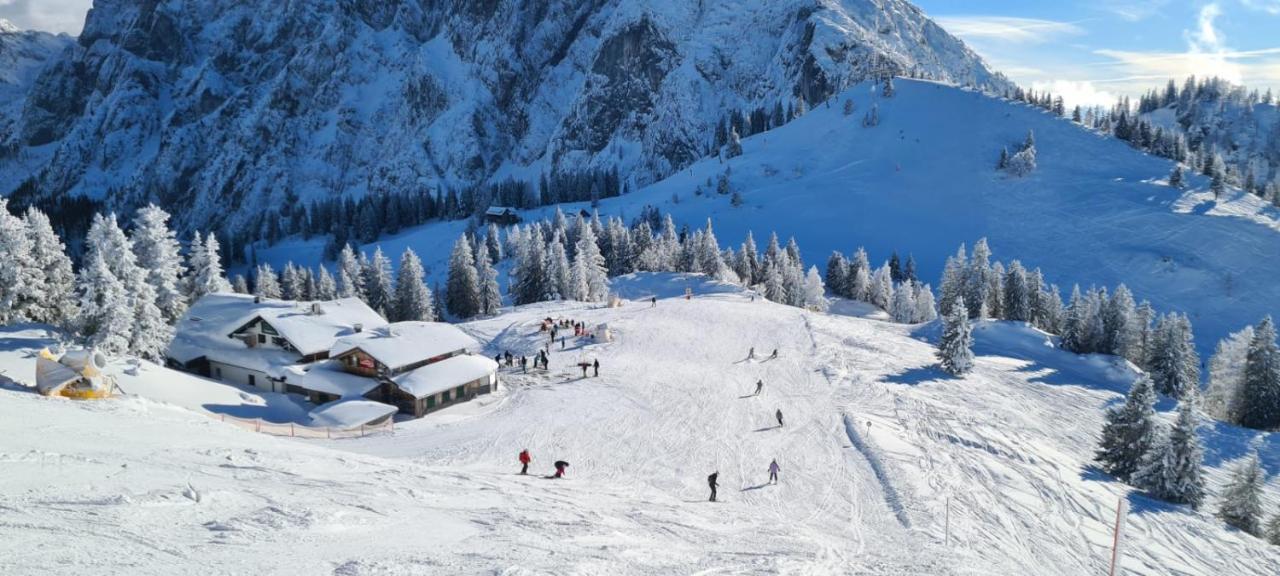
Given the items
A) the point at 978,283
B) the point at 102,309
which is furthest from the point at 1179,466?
the point at 978,283

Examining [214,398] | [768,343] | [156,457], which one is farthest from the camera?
[768,343]

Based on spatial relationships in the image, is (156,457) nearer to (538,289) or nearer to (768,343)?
(768,343)

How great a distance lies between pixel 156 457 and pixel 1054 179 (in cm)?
14115

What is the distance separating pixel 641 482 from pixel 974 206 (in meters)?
118

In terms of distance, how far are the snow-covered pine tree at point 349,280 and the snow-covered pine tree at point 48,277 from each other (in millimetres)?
37552

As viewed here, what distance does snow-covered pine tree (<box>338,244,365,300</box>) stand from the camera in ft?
269

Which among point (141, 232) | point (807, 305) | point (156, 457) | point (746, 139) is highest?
point (746, 139)

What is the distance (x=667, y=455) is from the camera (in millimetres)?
28891

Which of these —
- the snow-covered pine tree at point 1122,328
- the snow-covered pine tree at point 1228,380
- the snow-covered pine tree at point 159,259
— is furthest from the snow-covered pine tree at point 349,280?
the snow-covered pine tree at point 1228,380

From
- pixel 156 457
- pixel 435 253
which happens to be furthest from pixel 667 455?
pixel 435 253

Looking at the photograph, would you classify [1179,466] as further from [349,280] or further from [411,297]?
[349,280]

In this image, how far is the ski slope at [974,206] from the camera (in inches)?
3984

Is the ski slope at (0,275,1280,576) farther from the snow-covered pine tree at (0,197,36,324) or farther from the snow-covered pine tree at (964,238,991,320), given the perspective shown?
the snow-covered pine tree at (964,238,991,320)

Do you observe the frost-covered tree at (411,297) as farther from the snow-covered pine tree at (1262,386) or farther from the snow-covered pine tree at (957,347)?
the snow-covered pine tree at (1262,386)
